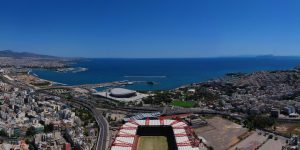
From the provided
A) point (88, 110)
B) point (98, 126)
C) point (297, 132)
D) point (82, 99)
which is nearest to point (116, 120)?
point (98, 126)

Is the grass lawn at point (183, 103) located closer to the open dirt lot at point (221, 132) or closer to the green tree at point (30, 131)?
the open dirt lot at point (221, 132)

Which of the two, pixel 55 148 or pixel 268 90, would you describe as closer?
pixel 55 148

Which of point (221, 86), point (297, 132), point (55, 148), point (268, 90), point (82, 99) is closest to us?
point (55, 148)

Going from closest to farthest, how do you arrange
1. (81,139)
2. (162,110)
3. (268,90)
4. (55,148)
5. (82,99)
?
(55,148)
(81,139)
(162,110)
(82,99)
(268,90)

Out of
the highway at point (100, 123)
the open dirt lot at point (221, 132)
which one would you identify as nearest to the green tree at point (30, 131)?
the highway at point (100, 123)

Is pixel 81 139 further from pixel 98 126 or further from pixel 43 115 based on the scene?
pixel 43 115

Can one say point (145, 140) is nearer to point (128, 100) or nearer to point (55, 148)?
point (55, 148)

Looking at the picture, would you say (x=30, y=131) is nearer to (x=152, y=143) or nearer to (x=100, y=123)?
(x=100, y=123)
